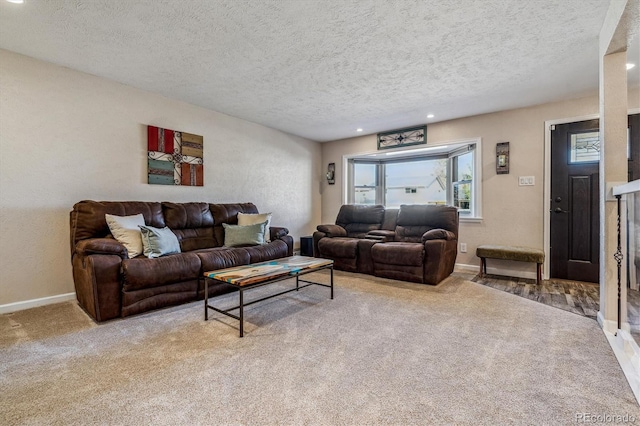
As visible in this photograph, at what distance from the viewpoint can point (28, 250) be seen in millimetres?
2791

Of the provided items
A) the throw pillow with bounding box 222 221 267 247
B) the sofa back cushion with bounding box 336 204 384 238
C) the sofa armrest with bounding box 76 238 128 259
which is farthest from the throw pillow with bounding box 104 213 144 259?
the sofa back cushion with bounding box 336 204 384 238

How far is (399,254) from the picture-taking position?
3680mm

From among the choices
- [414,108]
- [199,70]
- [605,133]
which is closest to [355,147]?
[414,108]

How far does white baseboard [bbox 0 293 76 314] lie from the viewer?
267cm

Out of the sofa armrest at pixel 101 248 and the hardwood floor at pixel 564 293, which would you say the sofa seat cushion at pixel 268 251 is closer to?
the sofa armrest at pixel 101 248

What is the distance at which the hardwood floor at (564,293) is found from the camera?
208 cm

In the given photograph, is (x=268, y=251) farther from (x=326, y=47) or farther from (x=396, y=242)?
(x=326, y=47)

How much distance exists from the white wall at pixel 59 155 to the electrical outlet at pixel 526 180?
173 inches

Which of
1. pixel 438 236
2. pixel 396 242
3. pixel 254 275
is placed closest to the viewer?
pixel 254 275

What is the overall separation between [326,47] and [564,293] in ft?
11.8

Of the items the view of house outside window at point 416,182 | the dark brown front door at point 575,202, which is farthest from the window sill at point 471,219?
the dark brown front door at point 575,202

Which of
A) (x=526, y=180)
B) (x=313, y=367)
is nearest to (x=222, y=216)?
(x=313, y=367)

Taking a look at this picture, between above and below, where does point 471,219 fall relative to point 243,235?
above

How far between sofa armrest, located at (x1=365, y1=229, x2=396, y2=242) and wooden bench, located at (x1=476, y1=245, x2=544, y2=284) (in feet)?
3.93
